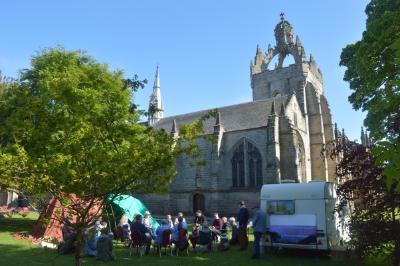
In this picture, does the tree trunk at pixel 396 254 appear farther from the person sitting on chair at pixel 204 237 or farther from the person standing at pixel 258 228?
the person sitting on chair at pixel 204 237

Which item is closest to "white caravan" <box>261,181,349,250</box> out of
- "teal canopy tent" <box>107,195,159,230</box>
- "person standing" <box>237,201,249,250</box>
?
"person standing" <box>237,201,249,250</box>

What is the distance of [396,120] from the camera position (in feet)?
33.1

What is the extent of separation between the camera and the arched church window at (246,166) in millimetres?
34812

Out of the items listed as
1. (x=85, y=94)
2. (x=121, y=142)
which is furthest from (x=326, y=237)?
(x=85, y=94)

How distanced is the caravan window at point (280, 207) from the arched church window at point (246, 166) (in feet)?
66.8

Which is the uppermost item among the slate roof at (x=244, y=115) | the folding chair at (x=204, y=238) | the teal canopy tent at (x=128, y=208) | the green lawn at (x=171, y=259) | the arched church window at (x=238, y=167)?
the slate roof at (x=244, y=115)

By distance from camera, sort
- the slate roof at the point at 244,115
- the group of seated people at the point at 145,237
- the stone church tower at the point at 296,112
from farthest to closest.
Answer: the slate roof at the point at 244,115 → the stone church tower at the point at 296,112 → the group of seated people at the point at 145,237

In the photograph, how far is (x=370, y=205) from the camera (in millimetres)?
10453

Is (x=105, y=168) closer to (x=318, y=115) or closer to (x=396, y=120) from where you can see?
(x=396, y=120)

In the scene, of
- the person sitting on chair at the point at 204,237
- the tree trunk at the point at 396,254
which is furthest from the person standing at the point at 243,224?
the tree trunk at the point at 396,254

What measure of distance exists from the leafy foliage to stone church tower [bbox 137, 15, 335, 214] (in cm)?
2043

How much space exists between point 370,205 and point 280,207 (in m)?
4.07

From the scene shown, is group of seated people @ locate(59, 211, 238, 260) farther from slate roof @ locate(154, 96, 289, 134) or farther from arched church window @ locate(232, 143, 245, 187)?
slate roof @ locate(154, 96, 289, 134)

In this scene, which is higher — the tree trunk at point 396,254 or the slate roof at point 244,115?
the slate roof at point 244,115
